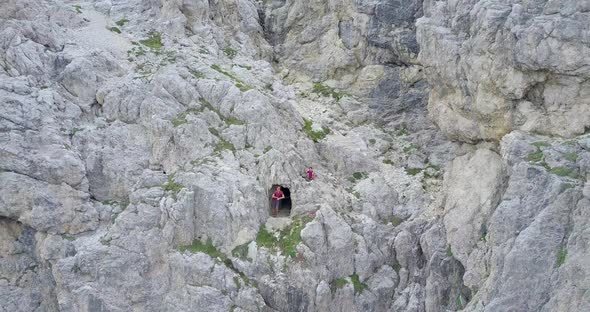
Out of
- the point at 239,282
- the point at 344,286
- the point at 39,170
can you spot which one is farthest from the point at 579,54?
the point at 39,170

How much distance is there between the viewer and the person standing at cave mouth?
118 ft

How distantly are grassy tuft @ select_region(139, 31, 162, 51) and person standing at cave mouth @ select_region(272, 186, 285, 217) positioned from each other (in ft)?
41.7

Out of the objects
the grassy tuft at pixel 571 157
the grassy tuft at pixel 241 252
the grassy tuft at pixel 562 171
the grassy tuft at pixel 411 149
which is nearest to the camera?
the grassy tuft at pixel 562 171

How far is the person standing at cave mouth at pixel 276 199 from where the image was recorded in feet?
118

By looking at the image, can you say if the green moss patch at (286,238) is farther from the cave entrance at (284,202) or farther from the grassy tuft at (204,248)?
the grassy tuft at (204,248)

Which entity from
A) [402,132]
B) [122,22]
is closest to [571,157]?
[402,132]

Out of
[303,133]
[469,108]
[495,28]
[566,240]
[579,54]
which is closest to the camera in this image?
[566,240]

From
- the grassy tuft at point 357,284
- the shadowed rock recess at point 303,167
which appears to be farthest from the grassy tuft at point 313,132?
the grassy tuft at point 357,284

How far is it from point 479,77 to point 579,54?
4.55 m

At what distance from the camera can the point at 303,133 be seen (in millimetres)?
39219

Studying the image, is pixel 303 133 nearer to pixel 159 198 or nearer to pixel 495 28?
pixel 159 198

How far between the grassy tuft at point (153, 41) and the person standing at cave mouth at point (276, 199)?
12722 millimetres

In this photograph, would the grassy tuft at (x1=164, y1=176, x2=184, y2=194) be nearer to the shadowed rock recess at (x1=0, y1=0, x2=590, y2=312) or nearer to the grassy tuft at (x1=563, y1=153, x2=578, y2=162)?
the shadowed rock recess at (x1=0, y1=0, x2=590, y2=312)

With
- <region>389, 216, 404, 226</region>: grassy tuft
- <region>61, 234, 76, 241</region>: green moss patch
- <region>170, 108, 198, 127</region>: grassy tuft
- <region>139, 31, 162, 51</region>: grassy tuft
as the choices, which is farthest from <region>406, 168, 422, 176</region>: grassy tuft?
<region>61, 234, 76, 241</region>: green moss patch
